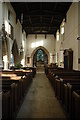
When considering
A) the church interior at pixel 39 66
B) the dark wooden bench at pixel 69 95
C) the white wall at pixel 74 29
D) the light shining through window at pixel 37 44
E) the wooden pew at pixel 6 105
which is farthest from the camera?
the light shining through window at pixel 37 44

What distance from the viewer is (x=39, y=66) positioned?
24.5 meters

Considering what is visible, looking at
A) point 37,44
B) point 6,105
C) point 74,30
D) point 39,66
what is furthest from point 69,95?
point 39,66

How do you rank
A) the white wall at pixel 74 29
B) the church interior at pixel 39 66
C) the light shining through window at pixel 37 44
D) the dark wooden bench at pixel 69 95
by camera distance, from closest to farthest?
1. the dark wooden bench at pixel 69 95
2. the church interior at pixel 39 66
3. the white wall at pixel 74 29
4. the light shining through window at pixel 37 44

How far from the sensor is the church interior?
3.38m

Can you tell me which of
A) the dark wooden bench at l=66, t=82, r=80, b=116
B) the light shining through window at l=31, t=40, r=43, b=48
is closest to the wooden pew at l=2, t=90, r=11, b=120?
the dark wooden bench at l=66, t=82, r=80, b=116

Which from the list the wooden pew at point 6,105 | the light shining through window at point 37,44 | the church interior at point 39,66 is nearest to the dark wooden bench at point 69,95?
the church interior at point 39,66

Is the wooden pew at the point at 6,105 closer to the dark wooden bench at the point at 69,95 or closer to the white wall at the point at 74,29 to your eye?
the dark wooden bench at the point at 69,95

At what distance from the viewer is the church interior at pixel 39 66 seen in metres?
3.38

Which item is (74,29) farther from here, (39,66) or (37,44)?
(39,66)

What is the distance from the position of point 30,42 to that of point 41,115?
1897 centimetres

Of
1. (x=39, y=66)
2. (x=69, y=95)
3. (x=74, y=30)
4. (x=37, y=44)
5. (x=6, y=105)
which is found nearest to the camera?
(x=6, y=105)

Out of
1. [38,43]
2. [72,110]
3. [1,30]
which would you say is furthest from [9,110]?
[38,43]

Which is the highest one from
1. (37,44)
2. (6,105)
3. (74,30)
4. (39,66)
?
(37,44)

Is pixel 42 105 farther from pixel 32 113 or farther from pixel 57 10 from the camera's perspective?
pixel 57 10
